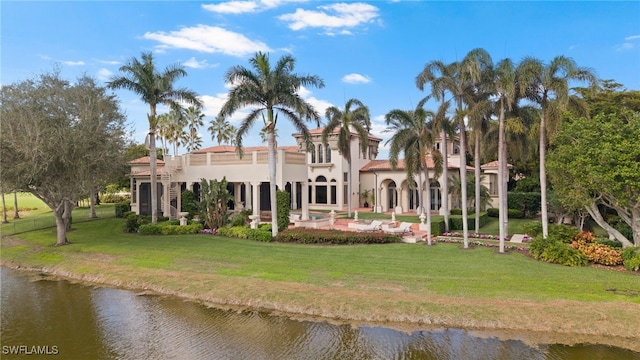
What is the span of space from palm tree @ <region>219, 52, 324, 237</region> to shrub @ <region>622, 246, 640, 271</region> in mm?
15449

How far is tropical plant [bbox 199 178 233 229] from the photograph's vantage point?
2698cm

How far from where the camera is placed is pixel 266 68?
73.4 ft

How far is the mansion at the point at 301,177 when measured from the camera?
3011 cm

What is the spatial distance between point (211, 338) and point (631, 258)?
51.7 ft

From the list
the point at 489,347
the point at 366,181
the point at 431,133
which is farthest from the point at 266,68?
the point at 366,181

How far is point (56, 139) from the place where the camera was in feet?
69.1

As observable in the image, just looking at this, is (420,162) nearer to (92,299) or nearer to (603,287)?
(603,287)

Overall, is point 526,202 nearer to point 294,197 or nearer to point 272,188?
point 294,197

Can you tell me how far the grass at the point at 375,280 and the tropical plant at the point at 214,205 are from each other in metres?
3.29

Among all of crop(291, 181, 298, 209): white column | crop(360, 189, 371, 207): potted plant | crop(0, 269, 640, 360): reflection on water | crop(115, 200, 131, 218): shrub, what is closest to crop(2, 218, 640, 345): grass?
crop(0, 269, 640, 360): reflection on water

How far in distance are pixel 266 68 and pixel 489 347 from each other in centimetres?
1706

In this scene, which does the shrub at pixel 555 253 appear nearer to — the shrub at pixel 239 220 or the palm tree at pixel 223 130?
the shrub at pixel 239 220

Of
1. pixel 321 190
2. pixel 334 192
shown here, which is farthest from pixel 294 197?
pixel 334 192

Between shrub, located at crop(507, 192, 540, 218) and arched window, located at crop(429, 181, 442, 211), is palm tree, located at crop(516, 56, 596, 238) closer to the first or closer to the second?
shrub, located at crop(507, 192, 540, 218)
